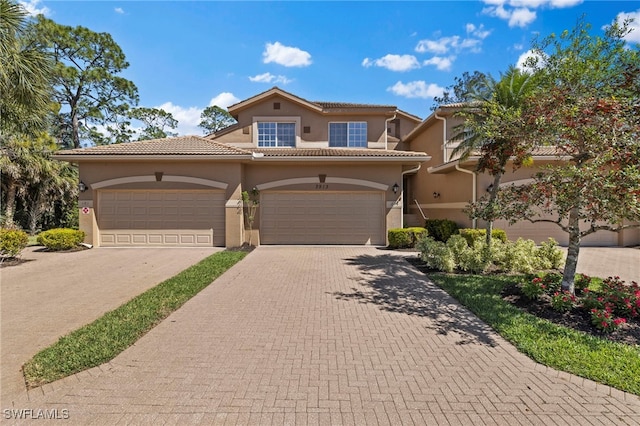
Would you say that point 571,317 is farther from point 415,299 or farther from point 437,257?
point 437,257

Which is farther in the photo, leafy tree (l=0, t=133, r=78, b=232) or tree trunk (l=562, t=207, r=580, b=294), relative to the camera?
leafy tree (l=0, t=133, r=78, b=232)

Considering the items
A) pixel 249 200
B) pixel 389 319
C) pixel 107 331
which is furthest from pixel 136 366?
pixel 249 200

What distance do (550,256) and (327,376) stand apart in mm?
8259

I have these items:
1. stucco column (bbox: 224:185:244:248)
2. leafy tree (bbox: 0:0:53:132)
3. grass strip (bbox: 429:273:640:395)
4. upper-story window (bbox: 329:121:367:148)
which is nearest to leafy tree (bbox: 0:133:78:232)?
leafy tree (bbox: 0:0:53:132)

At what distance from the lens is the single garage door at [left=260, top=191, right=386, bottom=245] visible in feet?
43.0

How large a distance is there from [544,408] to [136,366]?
4.42m

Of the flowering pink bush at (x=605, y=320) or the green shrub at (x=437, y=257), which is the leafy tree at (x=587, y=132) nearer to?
the flowering pink bush at (x=605, y=320)

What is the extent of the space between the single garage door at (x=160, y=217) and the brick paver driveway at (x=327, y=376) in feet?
23.7

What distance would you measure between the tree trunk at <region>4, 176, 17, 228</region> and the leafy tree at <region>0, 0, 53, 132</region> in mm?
9240

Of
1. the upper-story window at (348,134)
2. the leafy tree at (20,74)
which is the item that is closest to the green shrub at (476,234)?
the upper-story window at (348,134)

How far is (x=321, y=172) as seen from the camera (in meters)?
13.0

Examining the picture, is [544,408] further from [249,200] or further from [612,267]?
[249,200]

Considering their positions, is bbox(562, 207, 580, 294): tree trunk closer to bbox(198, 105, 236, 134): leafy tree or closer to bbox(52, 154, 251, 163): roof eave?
bbox(52, 154, 251, 163): roof eave

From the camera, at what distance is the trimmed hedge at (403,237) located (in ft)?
40.0
